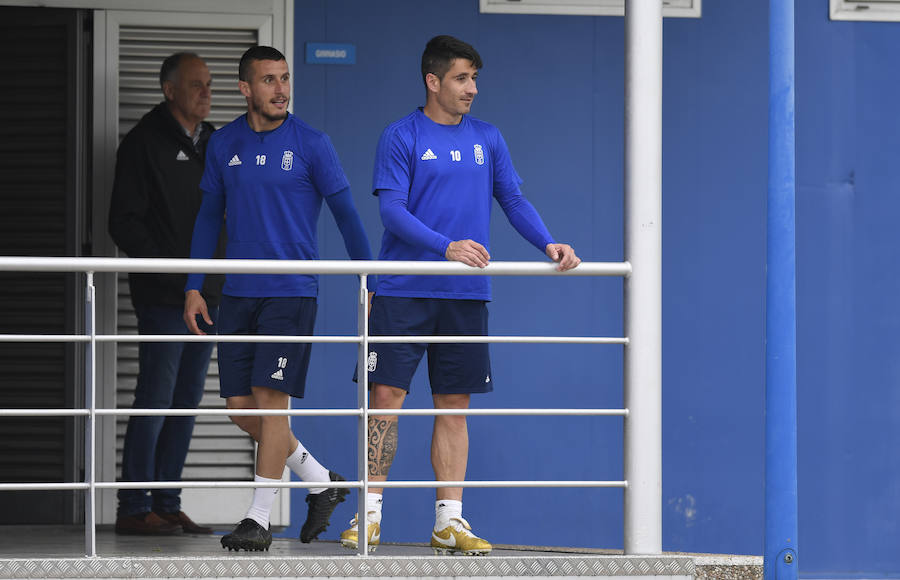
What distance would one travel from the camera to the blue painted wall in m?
6.84

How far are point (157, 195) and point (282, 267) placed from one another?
2.16 meters

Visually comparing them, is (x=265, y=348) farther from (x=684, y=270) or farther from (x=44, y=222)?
(x=684, y=270)

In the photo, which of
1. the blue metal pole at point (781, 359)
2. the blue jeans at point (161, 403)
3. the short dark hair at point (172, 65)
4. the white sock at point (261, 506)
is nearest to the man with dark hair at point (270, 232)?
the white sock at point (261, 506)

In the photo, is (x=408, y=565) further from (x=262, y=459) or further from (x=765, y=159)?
(x=765, y=159)

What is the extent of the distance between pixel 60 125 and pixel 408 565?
375 cm

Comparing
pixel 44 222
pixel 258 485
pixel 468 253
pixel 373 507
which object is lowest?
pixel 373 507

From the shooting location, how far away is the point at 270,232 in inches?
188

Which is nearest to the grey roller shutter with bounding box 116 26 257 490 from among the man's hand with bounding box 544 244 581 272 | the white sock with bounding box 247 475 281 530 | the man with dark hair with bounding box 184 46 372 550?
the man with dark hair with bounding box 184 46 372 550

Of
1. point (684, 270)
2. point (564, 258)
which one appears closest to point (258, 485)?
point (564, 258)

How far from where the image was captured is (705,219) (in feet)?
23.1

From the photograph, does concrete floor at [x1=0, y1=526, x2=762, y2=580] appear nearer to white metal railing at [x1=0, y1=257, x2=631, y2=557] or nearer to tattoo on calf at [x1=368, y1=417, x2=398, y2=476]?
white metal railing at [x1=0, y1=257, x2=631, y2=557]

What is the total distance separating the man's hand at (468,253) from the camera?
422 centimetres

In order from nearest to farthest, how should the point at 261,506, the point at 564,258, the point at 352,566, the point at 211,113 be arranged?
the point at 352,566
the point at 564,258
the point at 261,506
the point at 211,113

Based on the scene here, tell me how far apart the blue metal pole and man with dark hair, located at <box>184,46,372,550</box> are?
176 centimetres
